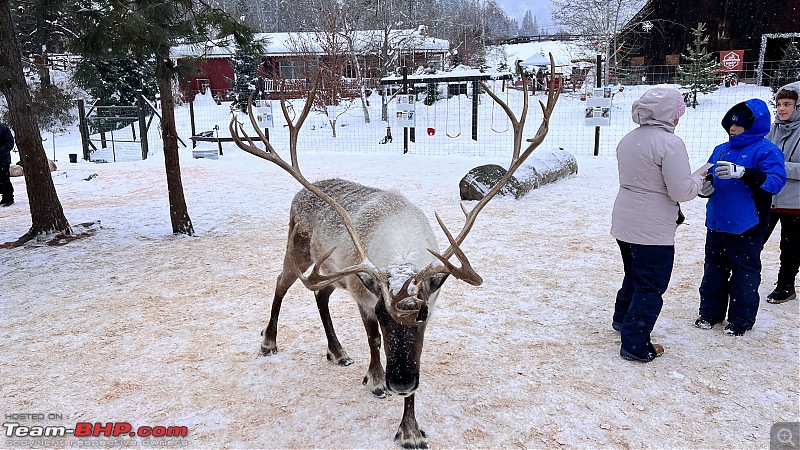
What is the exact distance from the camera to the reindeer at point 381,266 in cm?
282

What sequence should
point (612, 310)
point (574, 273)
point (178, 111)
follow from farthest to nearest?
point (178, 111)
point (574, 273)
point (612, 310)

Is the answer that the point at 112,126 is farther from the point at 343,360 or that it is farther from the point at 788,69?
the point at 788,69

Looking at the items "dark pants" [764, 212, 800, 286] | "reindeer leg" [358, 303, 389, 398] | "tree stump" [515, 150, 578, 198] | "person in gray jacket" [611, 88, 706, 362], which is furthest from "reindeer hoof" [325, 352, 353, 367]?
"tree stump" [515, 150, 578, 198]

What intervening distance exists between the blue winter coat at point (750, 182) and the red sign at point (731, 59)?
21.3m

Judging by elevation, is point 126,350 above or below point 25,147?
below

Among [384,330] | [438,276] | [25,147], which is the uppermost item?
[25,147]

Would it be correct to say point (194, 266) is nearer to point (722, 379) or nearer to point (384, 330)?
point (384, 330)

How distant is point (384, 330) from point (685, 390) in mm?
2128

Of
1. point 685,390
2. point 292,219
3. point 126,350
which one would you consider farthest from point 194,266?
point 685,390

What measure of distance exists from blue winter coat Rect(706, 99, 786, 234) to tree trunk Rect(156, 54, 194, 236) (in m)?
6.11

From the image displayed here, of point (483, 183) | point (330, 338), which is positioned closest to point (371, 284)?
point (330, 338)

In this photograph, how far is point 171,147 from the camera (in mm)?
7281

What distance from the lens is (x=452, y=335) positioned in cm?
445

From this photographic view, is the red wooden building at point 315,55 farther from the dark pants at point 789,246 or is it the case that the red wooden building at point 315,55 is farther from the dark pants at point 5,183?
the dark pants at point 789,246
